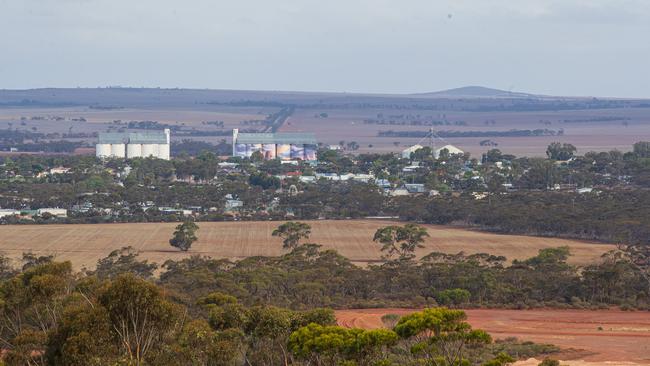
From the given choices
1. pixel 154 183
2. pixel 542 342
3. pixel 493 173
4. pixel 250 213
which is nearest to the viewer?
pixel 542 342

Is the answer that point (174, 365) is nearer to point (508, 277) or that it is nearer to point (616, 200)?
point (508, 277)

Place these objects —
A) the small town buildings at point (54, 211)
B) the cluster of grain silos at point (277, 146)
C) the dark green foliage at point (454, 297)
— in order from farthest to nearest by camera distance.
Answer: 1. the cluster of grain silos at point (277, 146)
2. the small town buildings at point (54, 211)
3. the dark green foliage at point (454, 297)

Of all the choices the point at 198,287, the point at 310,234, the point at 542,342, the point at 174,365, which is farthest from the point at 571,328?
the point at 310,234

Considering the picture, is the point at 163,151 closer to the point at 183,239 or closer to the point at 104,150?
the point at 104,150

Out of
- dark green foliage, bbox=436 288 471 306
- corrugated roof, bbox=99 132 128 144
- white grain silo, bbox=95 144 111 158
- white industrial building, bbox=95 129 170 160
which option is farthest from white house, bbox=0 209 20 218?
corrugated roof, bbox=99 132 128 144

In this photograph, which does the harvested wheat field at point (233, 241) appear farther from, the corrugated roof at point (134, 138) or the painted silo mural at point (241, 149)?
the painted silo mural at point (241, 149)

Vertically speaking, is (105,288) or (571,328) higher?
(105,288)

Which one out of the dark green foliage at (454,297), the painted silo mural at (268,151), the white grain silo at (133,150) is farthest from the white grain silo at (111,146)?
the dark green foliage at (454,297)
